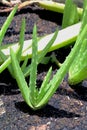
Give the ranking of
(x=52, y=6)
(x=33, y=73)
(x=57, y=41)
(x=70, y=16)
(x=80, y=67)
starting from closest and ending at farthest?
(x=33, y=73)
(x=80, y=67)
(x=57, y=41)
(x=70, y=16)
(x=52, y=6)

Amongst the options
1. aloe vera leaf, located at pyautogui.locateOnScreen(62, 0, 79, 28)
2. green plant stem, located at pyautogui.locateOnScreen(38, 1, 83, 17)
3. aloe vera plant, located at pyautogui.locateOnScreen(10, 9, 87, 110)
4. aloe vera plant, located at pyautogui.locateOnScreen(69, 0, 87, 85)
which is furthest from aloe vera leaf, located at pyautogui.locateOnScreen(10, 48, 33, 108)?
green plant stem, located at pyautogui.locateOnScreen(38, 1, 83, 17)

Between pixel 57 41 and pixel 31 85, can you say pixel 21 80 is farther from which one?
pixel 57 41

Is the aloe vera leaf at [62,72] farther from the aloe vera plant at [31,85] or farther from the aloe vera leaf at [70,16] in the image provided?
the aloe vera leaf at [70,16]

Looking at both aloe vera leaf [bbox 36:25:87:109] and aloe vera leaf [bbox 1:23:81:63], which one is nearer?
aloe vera leaf [bbox 36:25:87:109]

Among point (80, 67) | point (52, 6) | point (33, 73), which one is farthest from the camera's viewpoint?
point (52, 6)

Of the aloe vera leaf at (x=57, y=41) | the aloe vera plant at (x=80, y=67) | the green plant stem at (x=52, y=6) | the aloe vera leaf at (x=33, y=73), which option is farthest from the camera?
the green plant stem at (x=52, y=6)

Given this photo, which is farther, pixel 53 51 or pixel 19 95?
pixel 53 51

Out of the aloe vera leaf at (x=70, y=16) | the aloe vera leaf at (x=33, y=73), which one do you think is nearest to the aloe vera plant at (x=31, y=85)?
the aloe vera leaf at (x=33, y=73)

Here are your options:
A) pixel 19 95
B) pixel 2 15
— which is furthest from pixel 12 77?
pixel 2 15

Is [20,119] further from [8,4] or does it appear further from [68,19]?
[8,4]

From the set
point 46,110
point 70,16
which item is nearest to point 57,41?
point 70,16

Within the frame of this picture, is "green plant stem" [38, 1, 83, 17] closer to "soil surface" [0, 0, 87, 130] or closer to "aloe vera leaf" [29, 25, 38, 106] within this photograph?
"soil surface" [0, 0, 87, 130]
